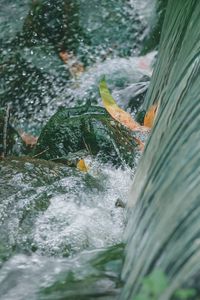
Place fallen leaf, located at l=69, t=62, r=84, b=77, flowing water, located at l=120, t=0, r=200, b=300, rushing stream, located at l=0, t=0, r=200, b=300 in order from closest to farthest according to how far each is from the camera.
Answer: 1. flowing water, located at l=120, t=0, r=200, b=300
2. rushing stream, located at l=0, t=0, r=200, b=300
3. fallen leaf, located at l=69, t=62, r=84, b=77

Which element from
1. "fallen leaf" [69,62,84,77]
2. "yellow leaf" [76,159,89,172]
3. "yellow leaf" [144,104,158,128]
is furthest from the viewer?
"fallen leaf" [69,62,84,77]

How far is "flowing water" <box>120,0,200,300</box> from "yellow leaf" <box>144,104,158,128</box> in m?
0.72

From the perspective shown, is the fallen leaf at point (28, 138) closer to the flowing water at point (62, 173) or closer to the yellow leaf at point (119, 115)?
the flowing water at point (62, 173)

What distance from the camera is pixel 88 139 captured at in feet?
Result: 11.3

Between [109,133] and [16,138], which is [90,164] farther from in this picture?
[16,138]

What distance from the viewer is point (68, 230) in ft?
8.48

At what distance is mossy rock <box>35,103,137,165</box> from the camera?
132 inches

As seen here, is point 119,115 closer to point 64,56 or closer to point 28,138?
point 28,138

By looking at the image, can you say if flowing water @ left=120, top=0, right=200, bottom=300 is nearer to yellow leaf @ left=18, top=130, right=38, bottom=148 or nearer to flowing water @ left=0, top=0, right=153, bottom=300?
flowing water @ left=0, top=0, right=153, bottom=300

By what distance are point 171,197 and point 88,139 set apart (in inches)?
60.5

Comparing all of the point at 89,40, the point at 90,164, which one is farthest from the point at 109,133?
the point at 89,40

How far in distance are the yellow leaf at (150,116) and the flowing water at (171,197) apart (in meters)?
0.72

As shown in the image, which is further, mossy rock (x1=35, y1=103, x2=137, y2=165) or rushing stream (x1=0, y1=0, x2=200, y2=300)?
mossy rock (x1=35, y1=103, x2=137, y2=165)

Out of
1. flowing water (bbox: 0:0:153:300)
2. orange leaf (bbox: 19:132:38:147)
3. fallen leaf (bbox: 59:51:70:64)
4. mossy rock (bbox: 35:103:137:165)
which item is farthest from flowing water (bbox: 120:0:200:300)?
fallen leaf (bbox: 59:51:70:64)
